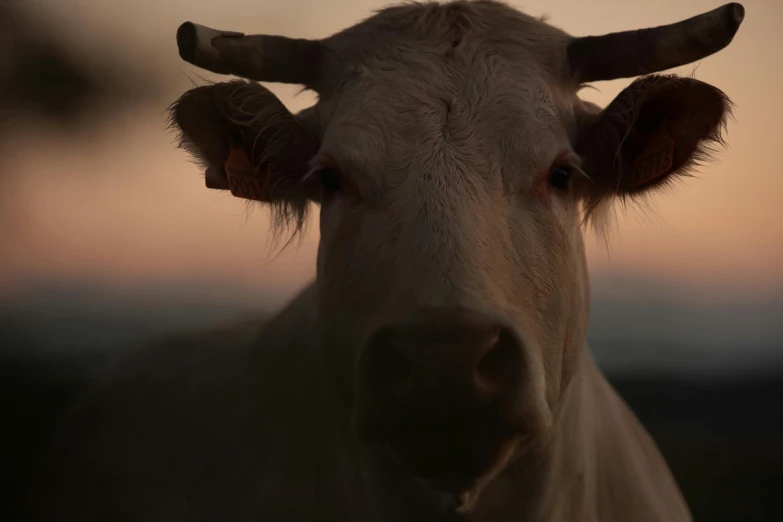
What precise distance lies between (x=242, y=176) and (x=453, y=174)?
102 cm

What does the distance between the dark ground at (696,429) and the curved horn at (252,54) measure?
2120mm

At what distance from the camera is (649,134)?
8.69ft

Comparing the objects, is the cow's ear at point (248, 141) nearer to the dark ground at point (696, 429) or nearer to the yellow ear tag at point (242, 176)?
the yellow ear tag at point (242, 176)

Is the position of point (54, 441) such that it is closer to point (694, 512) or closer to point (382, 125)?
point (382, 125)

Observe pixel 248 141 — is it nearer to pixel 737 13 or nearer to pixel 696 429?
pixel 737 13

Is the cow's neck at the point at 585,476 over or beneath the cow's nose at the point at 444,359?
beneath

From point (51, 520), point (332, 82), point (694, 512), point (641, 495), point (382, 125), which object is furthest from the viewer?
point (694, 512)

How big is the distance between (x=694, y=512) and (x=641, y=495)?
5.66 metres

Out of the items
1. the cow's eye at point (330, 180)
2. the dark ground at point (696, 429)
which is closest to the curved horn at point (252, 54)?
the cow's eye at point (330, 180)

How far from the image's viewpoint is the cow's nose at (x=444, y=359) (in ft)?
5.74

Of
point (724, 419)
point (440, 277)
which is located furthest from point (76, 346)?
point (724, 419)

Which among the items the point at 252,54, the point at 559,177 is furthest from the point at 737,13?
the point at 252,54

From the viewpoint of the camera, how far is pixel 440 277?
6.25ft

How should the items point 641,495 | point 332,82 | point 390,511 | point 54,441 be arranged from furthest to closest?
point 54,441, point 641,495, point 332,82, point 390,511
